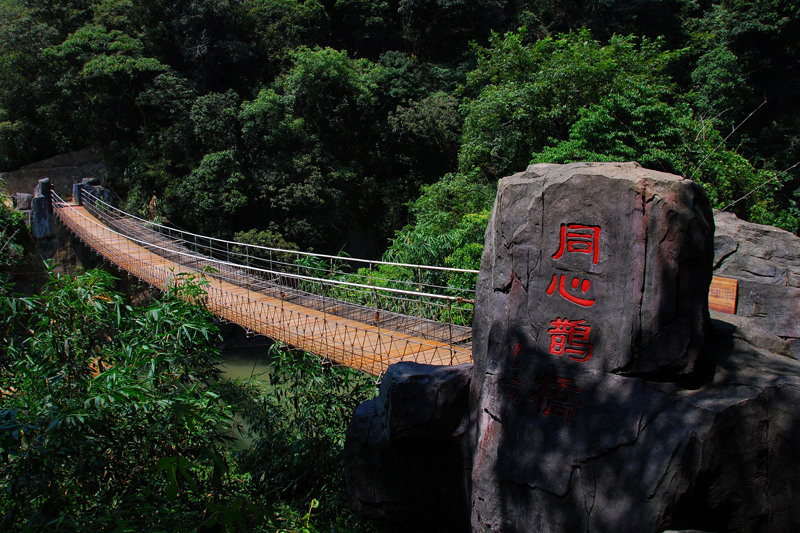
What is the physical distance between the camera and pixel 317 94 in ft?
35.3

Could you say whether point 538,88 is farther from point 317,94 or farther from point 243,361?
point 243,361

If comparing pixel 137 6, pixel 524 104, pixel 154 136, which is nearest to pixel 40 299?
pixel 524 104

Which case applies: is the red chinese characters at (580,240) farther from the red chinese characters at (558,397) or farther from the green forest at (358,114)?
the green forest at (358,114)

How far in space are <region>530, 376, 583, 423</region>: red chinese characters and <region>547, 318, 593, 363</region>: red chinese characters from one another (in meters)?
0.12

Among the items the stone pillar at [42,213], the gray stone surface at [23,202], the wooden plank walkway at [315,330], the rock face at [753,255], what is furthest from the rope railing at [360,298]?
the rock face at [753,255]

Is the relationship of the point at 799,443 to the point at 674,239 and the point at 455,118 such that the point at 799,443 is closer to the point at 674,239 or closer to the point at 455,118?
the point at 674,239

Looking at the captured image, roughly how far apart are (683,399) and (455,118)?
933 centimetres

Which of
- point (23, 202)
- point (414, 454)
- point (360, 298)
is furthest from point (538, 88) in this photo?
point (23, 202)

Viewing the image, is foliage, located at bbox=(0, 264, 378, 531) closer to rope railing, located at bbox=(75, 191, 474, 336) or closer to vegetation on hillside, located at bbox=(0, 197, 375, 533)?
vegetation on hillside, located at bbox=(0, 197, 375, 533)

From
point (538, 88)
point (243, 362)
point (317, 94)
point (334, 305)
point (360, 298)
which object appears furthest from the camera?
point (317, 94)

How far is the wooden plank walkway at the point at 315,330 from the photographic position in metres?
4.30

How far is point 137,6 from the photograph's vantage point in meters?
11.5

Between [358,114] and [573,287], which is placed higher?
[358,114]

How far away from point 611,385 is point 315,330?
132 inches
